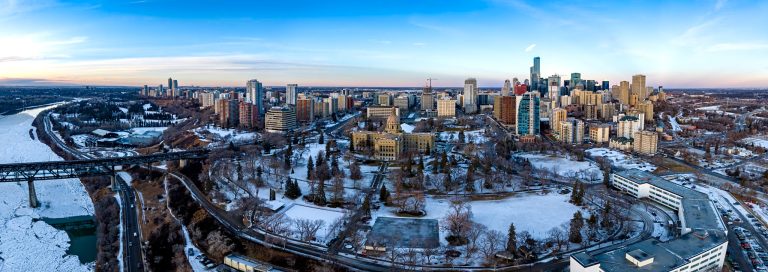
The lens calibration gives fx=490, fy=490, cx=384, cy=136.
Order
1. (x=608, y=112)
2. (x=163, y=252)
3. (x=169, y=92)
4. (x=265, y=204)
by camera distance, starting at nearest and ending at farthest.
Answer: (x=163, y=252)
(x=265, y=204)
(x=608, y=112)
(x=169, y=92)

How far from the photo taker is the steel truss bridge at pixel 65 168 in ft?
83.2

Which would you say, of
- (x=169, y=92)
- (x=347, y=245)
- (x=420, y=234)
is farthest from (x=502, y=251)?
(x=169, y=92)

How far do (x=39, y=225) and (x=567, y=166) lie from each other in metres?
28.6

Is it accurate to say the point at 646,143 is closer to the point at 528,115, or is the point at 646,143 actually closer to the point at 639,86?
the point at 528,115

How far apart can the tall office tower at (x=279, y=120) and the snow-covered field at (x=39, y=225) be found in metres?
18.7

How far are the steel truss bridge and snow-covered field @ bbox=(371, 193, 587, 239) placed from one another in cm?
1643

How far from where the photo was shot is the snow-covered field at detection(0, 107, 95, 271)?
17.1 m

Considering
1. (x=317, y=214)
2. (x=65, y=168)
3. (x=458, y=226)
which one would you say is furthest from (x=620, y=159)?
(x=65, y=168)

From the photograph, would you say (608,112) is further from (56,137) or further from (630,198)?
(56,137)

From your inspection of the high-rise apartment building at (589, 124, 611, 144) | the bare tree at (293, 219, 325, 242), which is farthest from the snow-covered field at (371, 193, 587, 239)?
the high-rise apartment building at (589, 124, 611, 144)

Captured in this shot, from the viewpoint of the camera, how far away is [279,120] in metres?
47.5

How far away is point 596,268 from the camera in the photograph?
13672 millimetres

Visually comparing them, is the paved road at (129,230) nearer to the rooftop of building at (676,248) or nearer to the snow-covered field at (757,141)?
the rooftop of building at (676,248)

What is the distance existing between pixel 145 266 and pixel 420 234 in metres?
9.51
